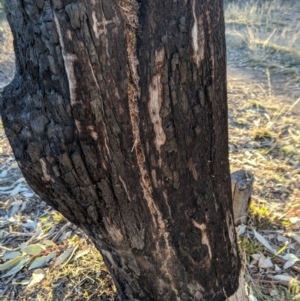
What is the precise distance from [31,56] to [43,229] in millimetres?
1255

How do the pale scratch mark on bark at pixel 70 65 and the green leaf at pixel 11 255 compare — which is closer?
the pale scratch mark on bark at pixel 70 65

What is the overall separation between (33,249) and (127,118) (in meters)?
1.10

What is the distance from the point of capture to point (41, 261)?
160 centimetres

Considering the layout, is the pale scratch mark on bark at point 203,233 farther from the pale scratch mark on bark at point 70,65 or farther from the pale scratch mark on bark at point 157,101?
the pale scratch mark on bark at point 70,65

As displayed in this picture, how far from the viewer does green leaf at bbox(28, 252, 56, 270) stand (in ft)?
5.23

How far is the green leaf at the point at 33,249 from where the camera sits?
5.37 feet

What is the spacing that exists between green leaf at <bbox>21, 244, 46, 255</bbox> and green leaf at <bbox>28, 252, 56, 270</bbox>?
0.04 meters

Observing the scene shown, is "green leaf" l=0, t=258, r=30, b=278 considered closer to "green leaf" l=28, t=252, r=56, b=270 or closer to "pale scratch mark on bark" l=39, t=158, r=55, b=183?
"green leaf" l=28, t=252, r=56, b=270

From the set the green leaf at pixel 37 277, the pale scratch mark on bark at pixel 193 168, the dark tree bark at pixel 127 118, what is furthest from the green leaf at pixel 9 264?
the pale scratch mark on bark at pixel 193 168

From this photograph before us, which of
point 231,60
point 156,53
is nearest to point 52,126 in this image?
point 156,53

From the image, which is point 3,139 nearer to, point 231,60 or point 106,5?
point 106,5

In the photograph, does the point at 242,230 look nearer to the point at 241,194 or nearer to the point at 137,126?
the point at 241,194

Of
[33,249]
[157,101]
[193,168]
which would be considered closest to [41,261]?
[33,249]

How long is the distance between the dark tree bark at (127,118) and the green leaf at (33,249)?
766 mm
